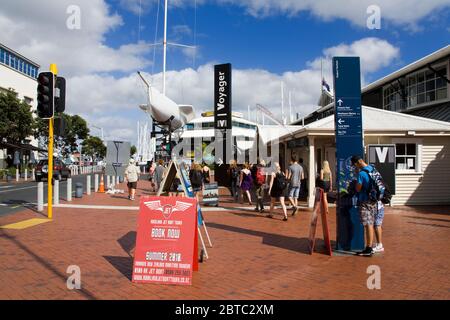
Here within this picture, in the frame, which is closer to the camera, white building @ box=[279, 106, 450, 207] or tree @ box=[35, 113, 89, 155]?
white building @ box=[279, 106, 450, 207]

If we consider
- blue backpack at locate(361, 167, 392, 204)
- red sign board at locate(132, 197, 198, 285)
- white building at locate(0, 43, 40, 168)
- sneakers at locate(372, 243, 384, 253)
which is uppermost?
white building at locate(0, 43, 40, 168)

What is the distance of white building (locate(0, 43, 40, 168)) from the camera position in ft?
149

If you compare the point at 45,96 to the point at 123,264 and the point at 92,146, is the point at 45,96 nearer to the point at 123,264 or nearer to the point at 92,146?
the point at 123,264

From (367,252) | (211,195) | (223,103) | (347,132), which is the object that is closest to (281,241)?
(367,252)

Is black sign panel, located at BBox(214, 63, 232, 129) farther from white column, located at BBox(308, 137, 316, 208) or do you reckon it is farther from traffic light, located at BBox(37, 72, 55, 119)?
traffic light, located at BBox(37, 72, 55, 119)

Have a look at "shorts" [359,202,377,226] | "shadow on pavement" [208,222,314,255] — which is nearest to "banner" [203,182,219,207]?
"shadow on pavement" [208,222,314,255]

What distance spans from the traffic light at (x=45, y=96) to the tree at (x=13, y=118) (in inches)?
963

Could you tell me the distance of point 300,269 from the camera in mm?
6238

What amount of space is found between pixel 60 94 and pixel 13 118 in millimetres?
25557

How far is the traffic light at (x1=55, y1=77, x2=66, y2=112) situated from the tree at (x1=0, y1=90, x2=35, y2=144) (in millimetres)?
24235

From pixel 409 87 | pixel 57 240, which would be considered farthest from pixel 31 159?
pixel 57 240

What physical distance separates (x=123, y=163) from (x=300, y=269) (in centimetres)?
2162

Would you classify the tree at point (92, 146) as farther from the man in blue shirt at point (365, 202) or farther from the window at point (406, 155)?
the man in blue shirt at point (365, 202)

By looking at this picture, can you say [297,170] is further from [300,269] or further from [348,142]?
[300,269]
